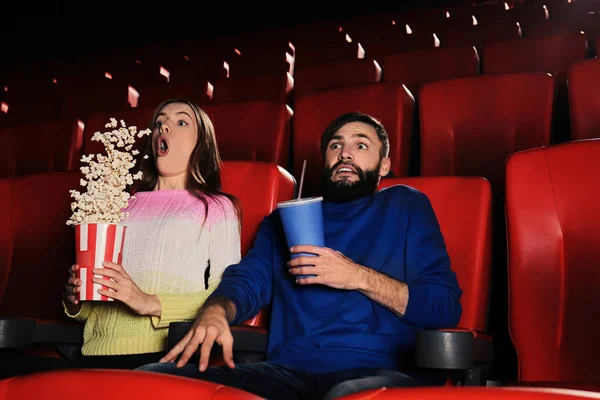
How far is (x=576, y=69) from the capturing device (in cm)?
84

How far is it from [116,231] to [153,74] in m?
1.38

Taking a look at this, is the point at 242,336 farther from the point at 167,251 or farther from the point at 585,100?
the point at 585,100

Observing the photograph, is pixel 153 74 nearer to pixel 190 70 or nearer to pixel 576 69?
pixel 190 70

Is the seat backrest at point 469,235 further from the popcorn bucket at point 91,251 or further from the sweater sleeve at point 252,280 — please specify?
the popcorn bucket at point 91,251

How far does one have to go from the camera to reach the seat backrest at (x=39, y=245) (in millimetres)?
746

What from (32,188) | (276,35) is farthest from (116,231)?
(276,35)

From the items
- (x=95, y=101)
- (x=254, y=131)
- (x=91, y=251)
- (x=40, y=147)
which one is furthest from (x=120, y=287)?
(x=95, y=101)

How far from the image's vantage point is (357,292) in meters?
0.55

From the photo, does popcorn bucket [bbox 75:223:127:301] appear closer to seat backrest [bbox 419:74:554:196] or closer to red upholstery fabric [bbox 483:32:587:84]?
seat backrest [bbox 419:74:554:196]

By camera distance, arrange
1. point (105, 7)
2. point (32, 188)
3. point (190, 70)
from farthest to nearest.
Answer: point (105, 7) → point (190, 70) → point (32, 188)

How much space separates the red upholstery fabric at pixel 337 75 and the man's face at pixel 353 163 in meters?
0.55

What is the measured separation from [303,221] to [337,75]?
0.81 m

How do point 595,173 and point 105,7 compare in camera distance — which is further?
point 105,7

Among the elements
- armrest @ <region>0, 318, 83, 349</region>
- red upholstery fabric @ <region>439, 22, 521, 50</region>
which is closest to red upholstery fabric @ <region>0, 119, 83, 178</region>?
armrest @ <region>0, 318, 83, 349</region>
